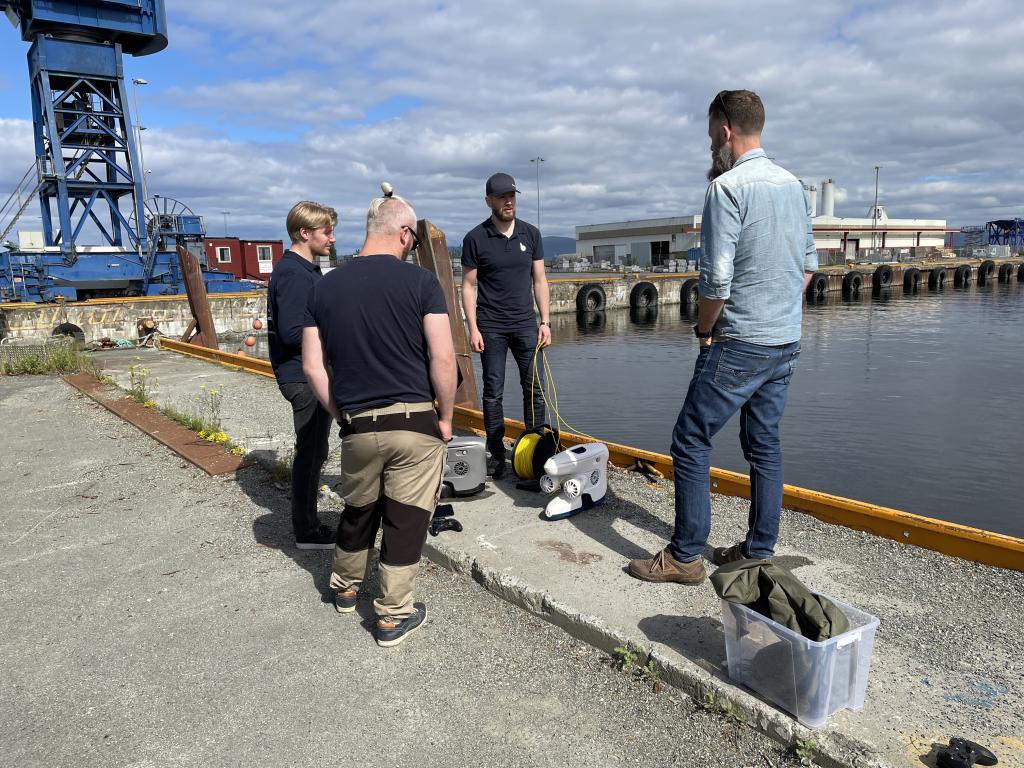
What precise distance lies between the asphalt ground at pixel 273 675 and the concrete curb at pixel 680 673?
5 cm

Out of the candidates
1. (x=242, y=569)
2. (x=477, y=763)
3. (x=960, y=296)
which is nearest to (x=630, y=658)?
(x=477, y=763)

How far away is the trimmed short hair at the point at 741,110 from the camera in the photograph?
10.3 feet

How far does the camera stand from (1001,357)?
17.5 metres

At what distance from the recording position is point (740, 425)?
337 cm

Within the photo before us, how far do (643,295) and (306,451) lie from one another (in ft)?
A: 116

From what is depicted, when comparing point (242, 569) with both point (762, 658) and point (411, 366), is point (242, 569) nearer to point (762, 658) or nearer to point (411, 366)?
point (411, 366)

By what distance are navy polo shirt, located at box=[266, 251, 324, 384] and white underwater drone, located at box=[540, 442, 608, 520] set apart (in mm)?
1605

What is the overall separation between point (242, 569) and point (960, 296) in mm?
49009

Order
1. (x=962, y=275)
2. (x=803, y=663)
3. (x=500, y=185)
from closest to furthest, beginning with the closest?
(x=803, y=663) < (x=500, y=185) < (x=962, y=275)

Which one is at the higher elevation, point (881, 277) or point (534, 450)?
point (881, 277)

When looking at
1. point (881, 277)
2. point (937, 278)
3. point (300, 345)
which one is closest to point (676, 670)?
point (300, 345)

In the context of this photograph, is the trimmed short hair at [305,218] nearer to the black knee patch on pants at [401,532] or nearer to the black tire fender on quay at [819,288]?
the black knee patch on pants at [401,532]

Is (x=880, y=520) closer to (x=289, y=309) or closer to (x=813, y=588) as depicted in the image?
(x=813, y=588)

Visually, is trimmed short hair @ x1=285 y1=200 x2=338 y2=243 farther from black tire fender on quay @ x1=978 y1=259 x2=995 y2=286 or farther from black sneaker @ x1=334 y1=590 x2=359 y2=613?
black tire fender on quay @ x1=978 y1=259 x2=995 y2=286
